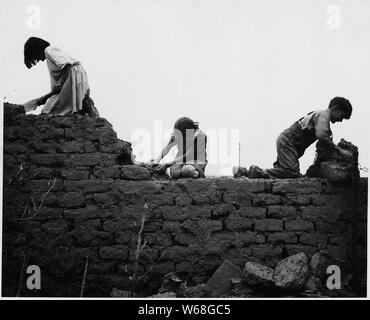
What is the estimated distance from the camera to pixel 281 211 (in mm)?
7395

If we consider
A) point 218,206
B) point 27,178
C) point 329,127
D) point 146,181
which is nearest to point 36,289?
point 27,178

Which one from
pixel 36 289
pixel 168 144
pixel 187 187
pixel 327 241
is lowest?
pixel 36 289

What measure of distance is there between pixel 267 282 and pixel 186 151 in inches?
69.4

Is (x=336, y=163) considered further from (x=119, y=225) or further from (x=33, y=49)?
(x=33, y=49)

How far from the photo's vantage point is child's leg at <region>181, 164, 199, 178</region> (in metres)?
7.39

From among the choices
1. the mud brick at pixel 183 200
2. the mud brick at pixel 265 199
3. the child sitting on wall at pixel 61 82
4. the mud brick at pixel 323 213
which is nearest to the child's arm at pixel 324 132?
the mud brick at pixel 323 213

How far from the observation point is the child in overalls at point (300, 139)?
7.49m

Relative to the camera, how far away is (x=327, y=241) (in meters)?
7.38

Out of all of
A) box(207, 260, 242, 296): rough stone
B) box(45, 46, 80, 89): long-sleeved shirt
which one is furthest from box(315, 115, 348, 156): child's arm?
box(45, 46, 80, 89): long-sleeved shirt

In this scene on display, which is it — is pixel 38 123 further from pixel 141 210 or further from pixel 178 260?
pixel 178 260

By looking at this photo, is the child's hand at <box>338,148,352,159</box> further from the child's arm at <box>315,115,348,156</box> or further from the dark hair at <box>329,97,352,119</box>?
the dark hair at <box>329,97,352,119</box>

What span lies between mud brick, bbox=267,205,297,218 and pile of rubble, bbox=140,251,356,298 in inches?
18.7

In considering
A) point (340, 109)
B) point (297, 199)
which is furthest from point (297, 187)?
point (340, 109)

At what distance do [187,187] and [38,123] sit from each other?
175 centimetres
